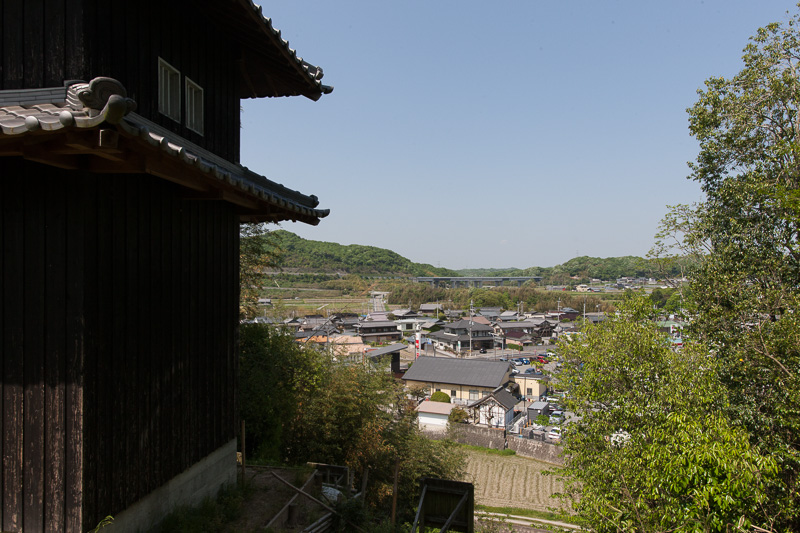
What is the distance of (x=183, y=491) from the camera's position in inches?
192

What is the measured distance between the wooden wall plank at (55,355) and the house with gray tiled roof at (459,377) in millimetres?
32103

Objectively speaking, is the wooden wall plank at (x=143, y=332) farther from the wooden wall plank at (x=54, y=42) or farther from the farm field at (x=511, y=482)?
the farm field at (x=511, y=482)

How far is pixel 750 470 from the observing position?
6.05 meters

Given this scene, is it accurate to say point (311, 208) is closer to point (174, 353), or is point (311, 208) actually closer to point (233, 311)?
point (233, 311)

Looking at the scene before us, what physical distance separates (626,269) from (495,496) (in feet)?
439

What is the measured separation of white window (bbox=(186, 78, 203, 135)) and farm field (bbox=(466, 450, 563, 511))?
1767 centimetres

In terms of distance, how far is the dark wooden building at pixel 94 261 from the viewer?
10.6 feet

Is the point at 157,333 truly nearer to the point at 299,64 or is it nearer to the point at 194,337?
the point at 194,337

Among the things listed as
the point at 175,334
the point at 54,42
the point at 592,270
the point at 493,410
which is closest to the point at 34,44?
the point at 54,42

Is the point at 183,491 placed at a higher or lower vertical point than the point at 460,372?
higher

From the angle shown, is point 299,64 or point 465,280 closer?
point 299,64

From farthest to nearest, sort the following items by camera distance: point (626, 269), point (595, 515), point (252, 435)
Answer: point (626, 269), point (252, 435), point (595, 515)

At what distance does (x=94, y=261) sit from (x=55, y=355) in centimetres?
75

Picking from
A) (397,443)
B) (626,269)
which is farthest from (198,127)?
(626,269)
